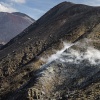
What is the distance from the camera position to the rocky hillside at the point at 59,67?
4300 centimetres

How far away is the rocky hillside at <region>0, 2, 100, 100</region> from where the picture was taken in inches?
1693

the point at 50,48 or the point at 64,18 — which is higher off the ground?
the point at 64,18

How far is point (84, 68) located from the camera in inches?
1907

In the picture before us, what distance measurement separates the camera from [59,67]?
50.6 m

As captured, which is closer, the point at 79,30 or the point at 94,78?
the point at 94,78

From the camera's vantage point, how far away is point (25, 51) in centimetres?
6675

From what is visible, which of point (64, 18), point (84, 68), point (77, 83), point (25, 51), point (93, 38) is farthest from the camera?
point (64, 18)

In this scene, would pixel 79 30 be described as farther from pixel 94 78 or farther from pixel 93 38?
pixel 94 78

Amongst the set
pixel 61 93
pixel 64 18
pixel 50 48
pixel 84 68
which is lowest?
pixel 61 93

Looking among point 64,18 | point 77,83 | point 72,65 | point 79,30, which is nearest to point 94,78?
point 77,83

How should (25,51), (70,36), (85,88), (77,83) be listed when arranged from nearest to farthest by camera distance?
(85,88)
(77,83)
(70,36)
(25,51)

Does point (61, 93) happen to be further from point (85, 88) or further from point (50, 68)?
point (50, 68)

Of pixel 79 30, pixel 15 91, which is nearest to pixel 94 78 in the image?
pixel 15 91

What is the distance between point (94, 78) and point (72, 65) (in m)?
7.73
